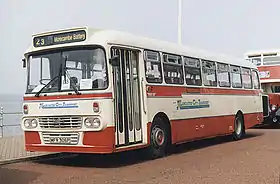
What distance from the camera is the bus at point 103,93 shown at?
415 inches

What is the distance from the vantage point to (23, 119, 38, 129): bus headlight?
36.8 ft

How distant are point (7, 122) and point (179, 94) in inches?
324

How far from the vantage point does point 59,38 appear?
11.2 metres

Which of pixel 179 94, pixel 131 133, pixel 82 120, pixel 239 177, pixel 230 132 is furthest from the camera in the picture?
pixel 230 132

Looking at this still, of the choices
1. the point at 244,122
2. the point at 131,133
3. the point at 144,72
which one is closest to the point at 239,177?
the point at 131,133

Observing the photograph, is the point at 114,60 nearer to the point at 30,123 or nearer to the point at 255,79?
the point at 30,123

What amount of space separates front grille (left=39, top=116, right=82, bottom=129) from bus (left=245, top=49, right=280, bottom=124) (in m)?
14.2

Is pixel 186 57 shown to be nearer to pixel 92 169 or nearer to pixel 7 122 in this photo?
pixel 92 169

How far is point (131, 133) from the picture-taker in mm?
11250

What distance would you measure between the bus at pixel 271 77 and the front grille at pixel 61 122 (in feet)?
46.6

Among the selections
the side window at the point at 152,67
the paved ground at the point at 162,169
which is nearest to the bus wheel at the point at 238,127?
the paved ground at the point at 162,169

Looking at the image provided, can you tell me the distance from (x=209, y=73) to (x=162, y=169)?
222 inches

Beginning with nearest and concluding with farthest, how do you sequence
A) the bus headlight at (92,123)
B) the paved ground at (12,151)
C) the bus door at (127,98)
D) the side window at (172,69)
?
1. the bus headlight at (92,123)
2. the bus door at (127,98)
3. the paved ground at (12,151)
4. the side window at (172,69)

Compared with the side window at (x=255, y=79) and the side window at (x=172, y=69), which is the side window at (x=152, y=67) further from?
the side window at (x=255, y=79)
